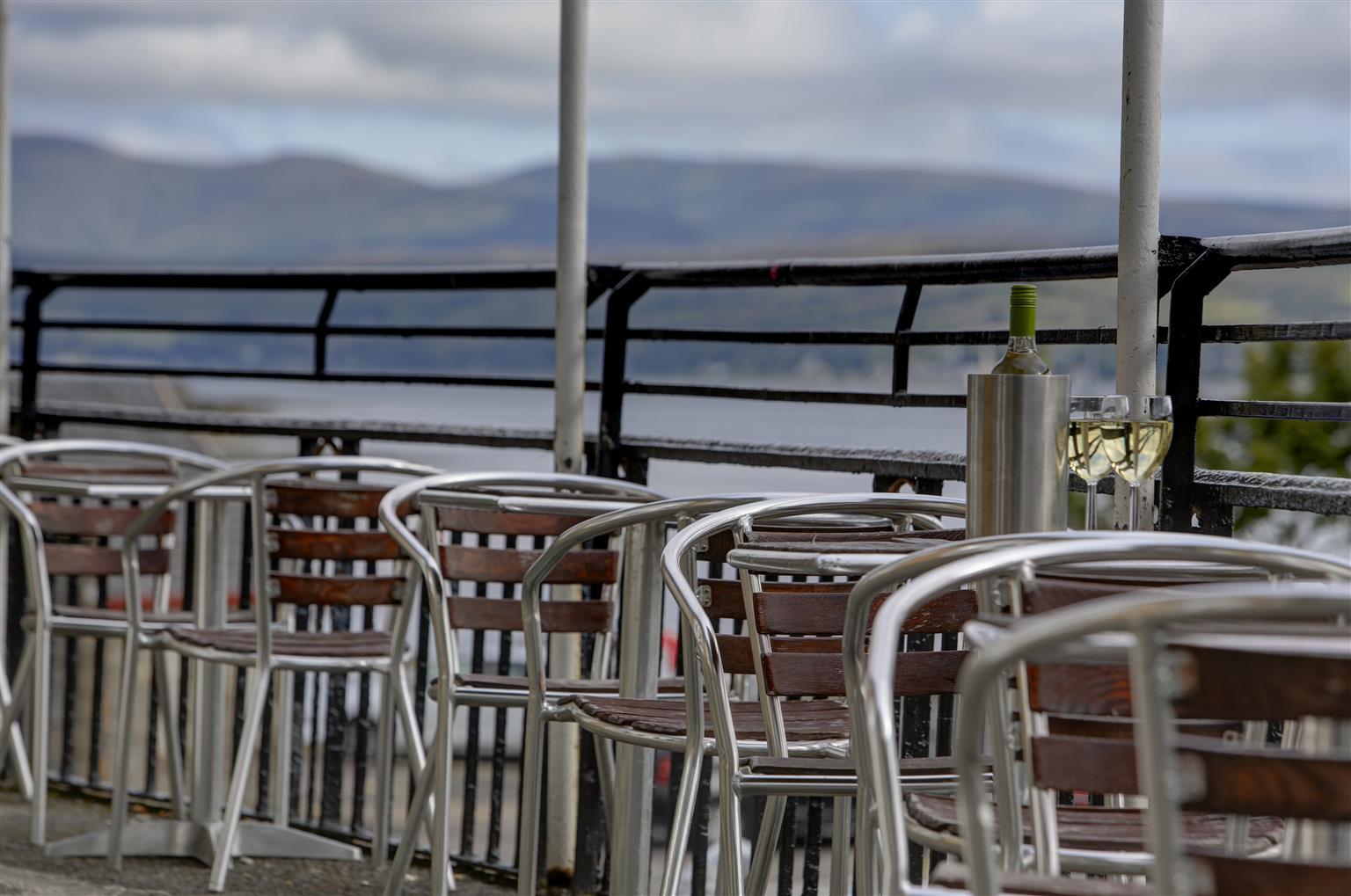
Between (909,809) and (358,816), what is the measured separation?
251 cm

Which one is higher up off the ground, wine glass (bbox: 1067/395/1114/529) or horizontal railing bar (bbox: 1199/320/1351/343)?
horizontal railing bar (bbox: 1199/320/1351/343)

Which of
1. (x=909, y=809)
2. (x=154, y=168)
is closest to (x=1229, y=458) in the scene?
(x=909, y=809)

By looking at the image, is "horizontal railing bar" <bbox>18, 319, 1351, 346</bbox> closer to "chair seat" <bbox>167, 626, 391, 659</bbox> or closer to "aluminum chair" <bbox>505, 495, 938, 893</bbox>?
"aluminum chair" <bbox>505, 495, 938, 893</bbox>

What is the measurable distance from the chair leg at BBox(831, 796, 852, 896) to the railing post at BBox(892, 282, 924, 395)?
87 cm

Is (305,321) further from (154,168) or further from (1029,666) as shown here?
(154,168)

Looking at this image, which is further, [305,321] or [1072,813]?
[305,321]

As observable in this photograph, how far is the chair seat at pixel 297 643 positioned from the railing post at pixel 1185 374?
5.30 feet

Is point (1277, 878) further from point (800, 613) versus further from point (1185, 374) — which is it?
point (1185, 374)

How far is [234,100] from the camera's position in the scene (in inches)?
5655

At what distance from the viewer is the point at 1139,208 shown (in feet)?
7.70

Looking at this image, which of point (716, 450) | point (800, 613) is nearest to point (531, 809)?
point (800, 613)

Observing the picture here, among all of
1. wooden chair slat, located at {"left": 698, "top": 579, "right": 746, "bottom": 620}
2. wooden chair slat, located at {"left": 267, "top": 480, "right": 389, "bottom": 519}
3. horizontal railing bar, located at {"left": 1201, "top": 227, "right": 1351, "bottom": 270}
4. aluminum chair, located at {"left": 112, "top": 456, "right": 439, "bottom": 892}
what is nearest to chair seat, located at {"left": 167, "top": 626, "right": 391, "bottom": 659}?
aluminum chair, located at {"left": 112, "top": 456, "right": 439, "bottom": 892}

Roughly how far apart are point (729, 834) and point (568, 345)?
1.65m

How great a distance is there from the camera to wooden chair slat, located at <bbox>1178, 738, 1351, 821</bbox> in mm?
1065
